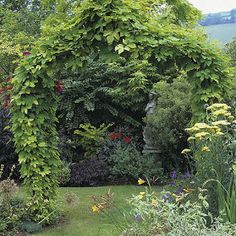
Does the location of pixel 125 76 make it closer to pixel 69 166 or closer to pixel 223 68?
pixel 69 166

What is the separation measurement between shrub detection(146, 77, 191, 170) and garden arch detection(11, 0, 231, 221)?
2.82 meters

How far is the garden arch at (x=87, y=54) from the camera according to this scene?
5.35 metres

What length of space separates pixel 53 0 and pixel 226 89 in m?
5.37

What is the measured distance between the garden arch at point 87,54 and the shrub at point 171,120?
9.25ft

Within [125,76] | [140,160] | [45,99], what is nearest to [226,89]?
[45,99]

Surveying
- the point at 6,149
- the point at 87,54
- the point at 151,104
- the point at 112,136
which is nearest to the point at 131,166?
the point at 112,136

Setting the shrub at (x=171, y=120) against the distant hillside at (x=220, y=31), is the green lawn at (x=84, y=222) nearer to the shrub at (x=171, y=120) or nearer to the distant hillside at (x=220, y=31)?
the shrub at (x=171, y=120)

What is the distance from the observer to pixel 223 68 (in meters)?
5.51

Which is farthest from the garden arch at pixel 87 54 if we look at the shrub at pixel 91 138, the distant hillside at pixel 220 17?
the distant hillside at pixel 220 17

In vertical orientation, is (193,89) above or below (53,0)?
below

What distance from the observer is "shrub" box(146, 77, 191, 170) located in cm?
855

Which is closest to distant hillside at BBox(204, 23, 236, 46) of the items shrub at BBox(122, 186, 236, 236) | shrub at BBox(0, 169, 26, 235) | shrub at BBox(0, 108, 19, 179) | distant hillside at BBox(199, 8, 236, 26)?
distant hillside at BBox(199, 8, 236, 26)

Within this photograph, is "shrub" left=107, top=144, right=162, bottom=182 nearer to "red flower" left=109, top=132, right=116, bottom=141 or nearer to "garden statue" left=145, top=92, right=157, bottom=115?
"red flower" left=109, top=132, right=116, bottom=141

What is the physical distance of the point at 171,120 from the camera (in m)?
8.66
